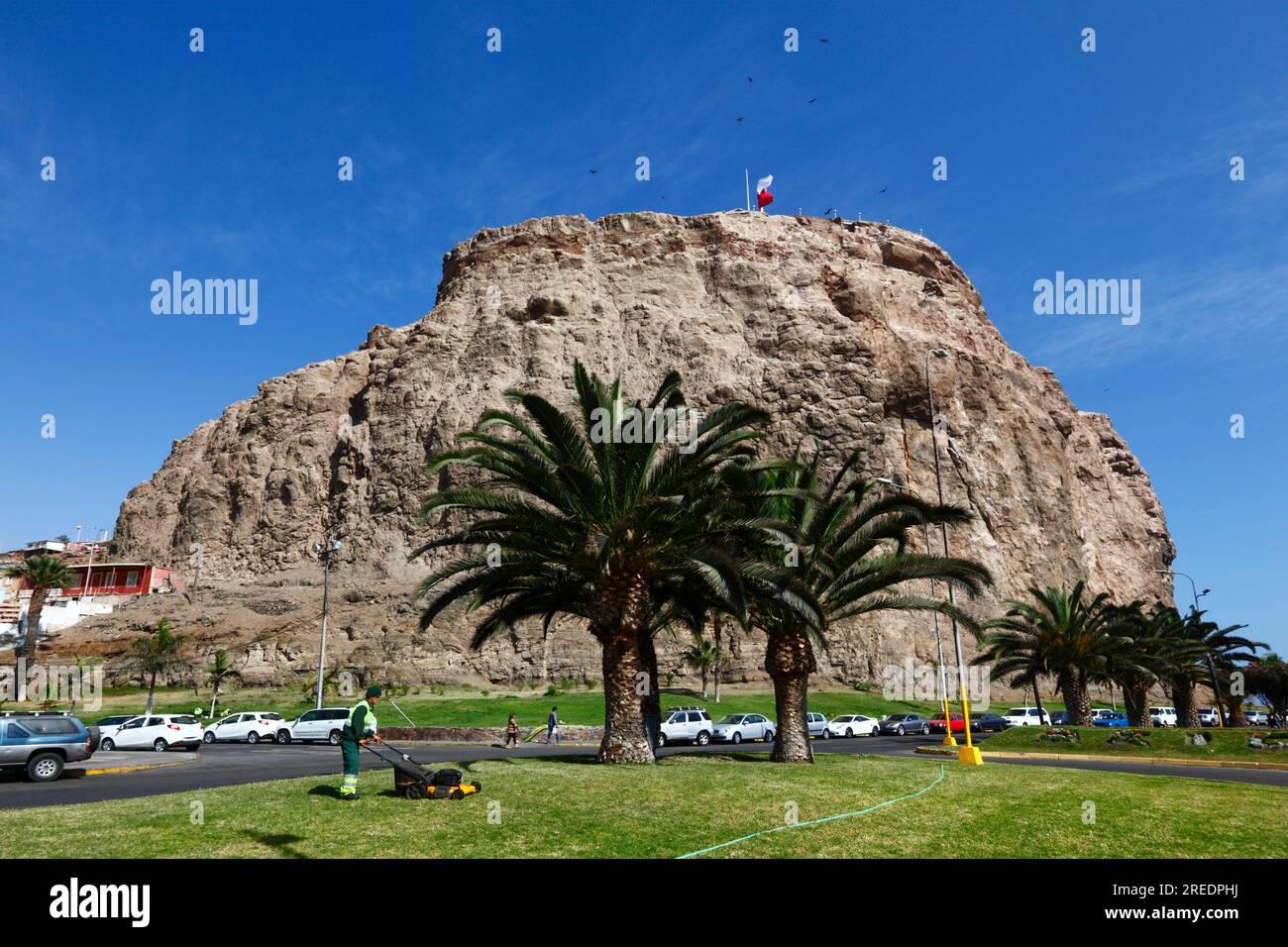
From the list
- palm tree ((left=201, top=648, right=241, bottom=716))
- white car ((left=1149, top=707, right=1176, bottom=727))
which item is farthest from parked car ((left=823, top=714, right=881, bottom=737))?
palm tree ((left=201, top=648, right=241, bottom=716))

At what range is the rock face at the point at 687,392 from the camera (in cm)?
8112

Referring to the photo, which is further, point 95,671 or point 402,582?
point 402,582

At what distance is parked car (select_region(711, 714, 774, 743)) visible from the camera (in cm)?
3638

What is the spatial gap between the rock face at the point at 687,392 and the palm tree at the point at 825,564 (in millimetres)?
48804

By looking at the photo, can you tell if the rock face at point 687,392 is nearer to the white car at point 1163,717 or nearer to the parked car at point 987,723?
the white car at point 1163,717

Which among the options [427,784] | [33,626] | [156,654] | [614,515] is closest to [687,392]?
[156,654]

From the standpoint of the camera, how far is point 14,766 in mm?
18344

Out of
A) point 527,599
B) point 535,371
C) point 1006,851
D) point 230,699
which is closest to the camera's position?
point 1006,851

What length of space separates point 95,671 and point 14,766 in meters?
51.6

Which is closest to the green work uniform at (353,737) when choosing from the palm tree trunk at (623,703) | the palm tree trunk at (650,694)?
the palm tree trunk at (623,703)

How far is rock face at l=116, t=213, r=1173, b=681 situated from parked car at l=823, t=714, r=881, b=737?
82.6 feet
